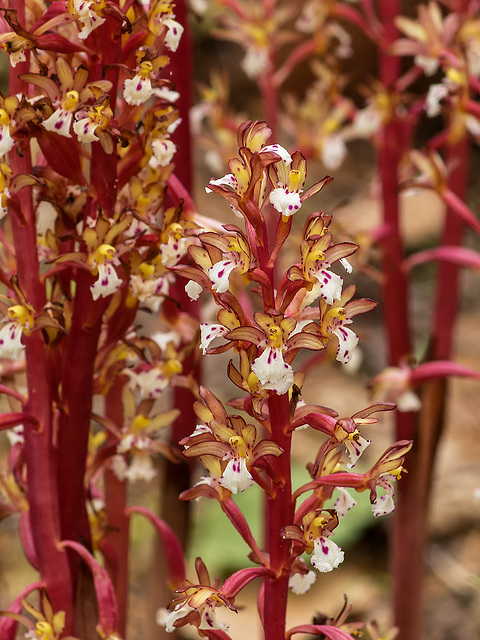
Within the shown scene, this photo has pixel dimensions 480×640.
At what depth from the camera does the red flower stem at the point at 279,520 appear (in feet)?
1.65

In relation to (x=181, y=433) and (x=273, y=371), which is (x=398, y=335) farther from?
(x=273, y=371)

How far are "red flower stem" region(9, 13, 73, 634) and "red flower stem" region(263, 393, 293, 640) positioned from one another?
164 millimetres

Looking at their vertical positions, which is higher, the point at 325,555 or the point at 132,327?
the point at 132,327

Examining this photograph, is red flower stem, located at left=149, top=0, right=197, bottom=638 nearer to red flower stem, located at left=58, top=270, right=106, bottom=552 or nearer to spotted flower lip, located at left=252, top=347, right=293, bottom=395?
red flower stem, located at left=58, top=270, right=106, bottom=552

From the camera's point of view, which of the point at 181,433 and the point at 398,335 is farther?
the point at 398,335

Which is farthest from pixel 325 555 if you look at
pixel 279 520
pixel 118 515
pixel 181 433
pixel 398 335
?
pixel 398 335

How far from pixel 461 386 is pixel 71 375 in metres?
1.63

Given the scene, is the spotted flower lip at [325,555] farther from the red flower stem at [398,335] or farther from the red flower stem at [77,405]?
the red flower stem at [398,335]

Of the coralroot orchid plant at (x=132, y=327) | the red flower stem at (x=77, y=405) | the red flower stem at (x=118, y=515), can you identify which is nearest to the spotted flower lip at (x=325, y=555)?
the coralroot orchid plant at (x=132, y=327)

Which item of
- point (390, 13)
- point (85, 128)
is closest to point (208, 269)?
point (85, 128)

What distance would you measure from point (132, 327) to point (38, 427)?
119mm

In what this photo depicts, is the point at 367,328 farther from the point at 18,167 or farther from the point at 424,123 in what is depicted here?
the point at 18,167

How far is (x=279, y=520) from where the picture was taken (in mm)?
519

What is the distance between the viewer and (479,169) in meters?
2.64
